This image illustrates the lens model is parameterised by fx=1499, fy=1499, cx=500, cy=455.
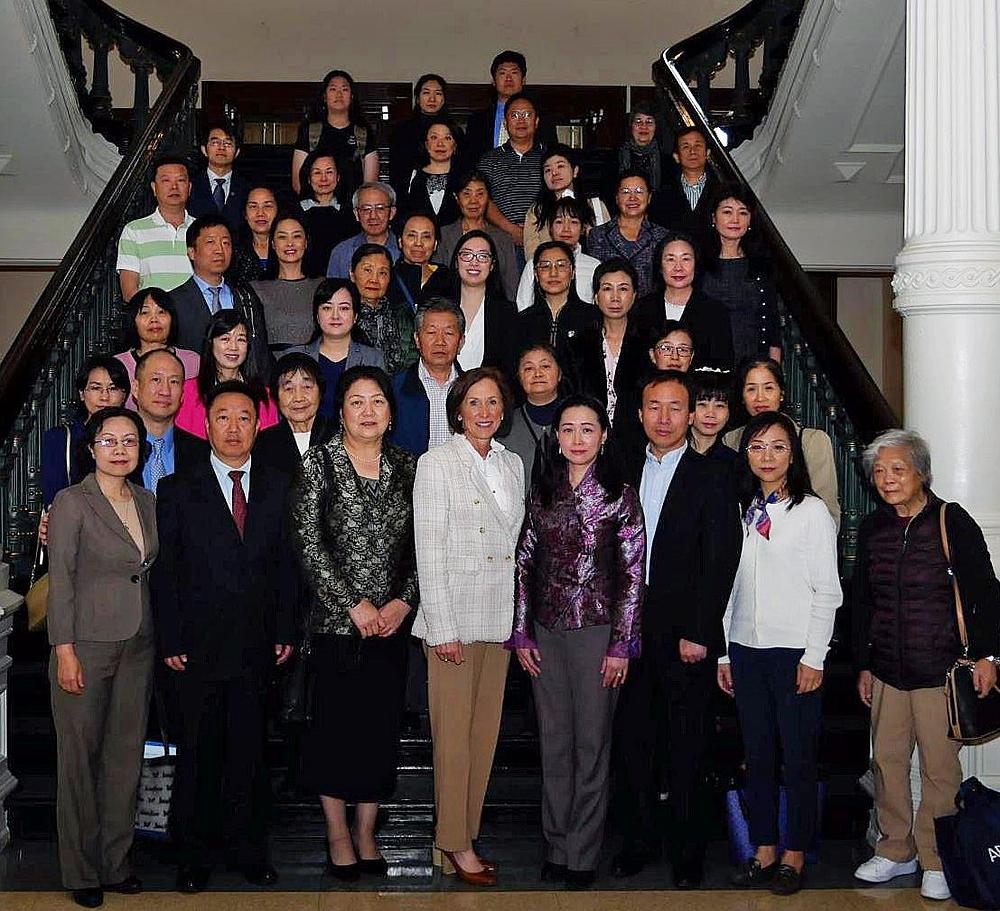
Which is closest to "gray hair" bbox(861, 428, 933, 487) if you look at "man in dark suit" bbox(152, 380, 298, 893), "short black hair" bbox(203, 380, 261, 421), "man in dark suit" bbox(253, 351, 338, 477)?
"man in dark suit" bbox(253, 351, 338, 477)

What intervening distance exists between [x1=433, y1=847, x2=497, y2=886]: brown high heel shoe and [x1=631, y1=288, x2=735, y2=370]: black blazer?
2185mm

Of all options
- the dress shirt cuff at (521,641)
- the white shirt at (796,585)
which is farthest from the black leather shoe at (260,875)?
the white shirt at (796,585)

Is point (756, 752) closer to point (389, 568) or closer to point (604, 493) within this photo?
point (604, 493)

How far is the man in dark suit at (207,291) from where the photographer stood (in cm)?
656

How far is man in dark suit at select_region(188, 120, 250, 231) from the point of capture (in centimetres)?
783

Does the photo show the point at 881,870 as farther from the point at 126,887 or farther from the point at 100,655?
the point at 100,655

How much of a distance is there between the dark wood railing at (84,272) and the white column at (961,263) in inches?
136

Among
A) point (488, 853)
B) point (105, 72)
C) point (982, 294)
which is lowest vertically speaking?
point (488, 853)

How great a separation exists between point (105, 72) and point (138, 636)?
18.7 ft

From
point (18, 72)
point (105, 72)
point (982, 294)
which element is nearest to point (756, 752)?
point (982, 294)

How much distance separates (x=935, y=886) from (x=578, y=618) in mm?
1496

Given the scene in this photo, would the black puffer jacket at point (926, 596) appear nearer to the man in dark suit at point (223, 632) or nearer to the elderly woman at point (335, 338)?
the man in dark suit at point (223, 632)

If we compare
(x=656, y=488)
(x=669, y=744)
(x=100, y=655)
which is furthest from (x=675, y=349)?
(x=100, y=655)

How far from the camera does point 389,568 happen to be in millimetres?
5168
